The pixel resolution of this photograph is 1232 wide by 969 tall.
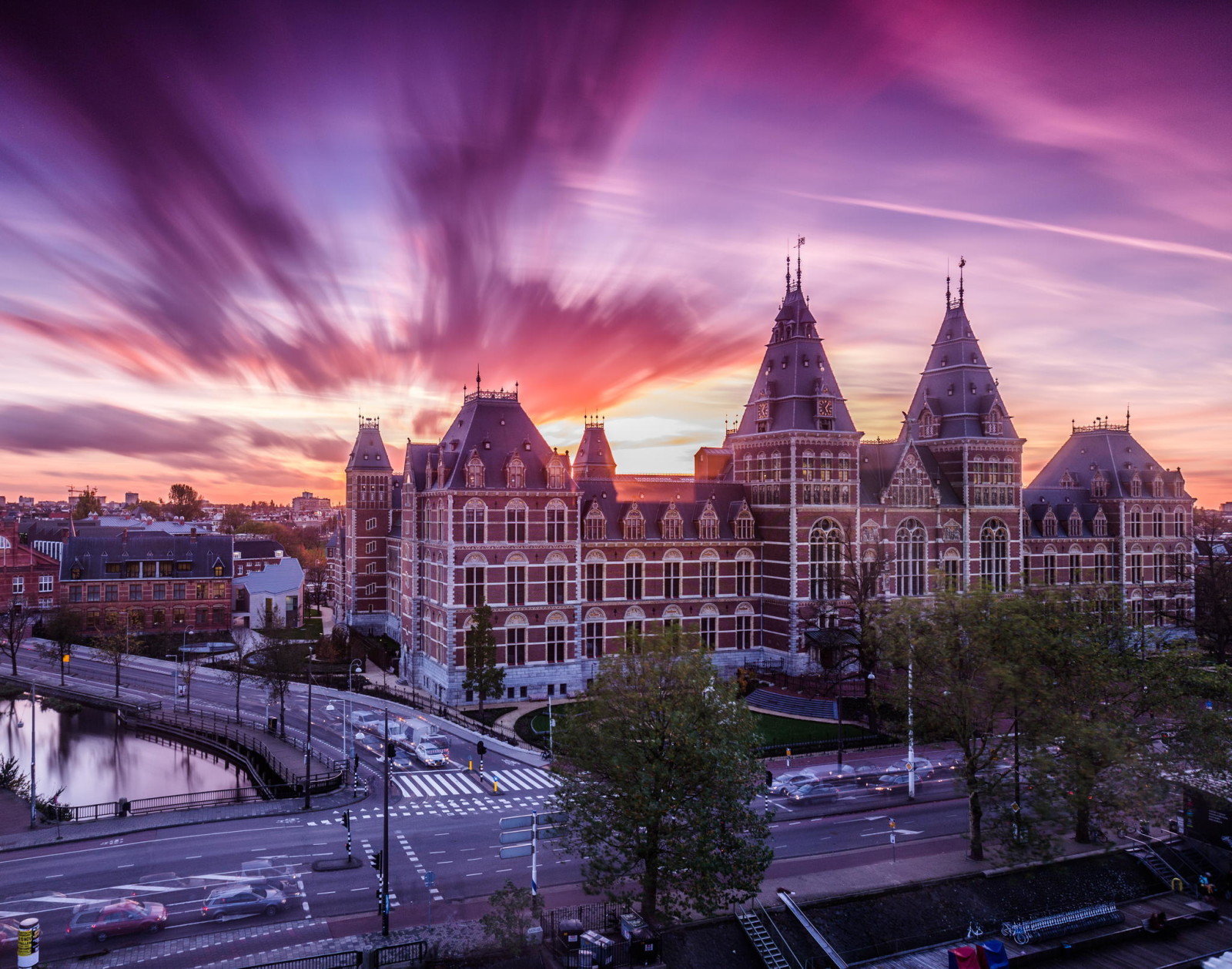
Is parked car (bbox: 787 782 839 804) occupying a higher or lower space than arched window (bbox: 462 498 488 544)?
lower

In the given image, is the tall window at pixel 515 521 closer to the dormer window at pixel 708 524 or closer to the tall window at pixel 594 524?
the tall window at pixel 594 524

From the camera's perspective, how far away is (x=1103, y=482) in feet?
293

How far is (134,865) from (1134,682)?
45504mm

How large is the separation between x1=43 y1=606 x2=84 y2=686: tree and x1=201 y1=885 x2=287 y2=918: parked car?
58.4 m

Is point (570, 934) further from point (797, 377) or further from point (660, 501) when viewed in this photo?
point (797, 377)

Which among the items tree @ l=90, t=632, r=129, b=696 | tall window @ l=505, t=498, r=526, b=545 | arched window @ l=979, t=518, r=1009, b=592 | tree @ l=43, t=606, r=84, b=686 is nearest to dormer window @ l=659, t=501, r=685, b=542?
tall window @ l=505, t=498, r=526, b=545

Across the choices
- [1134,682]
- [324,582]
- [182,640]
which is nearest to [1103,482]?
[1134,682]

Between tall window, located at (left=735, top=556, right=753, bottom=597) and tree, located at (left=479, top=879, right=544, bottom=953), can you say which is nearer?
tree, located at (left=479, top=879, right=544, bottom=953)

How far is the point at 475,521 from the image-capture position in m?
65.2

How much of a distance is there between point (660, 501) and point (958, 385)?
32.1m

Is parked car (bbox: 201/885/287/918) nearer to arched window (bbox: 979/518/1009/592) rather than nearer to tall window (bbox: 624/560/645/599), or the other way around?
tall window (bbox: 624/560/645/599)

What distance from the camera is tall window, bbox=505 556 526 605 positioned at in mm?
66500

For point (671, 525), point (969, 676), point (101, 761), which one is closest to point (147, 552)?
point (101, 761)

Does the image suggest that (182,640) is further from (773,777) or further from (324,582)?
(773,777)
